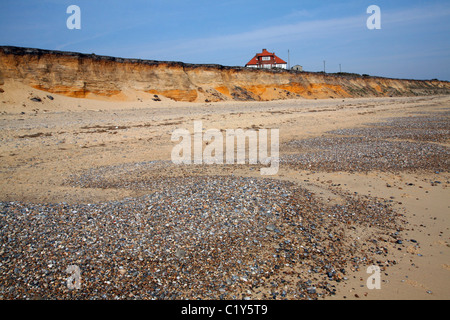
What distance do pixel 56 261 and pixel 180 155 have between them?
6.69m

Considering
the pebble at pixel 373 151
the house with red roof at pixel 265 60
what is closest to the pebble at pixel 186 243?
the pebble at pixel 373 151

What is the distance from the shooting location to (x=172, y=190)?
21.1ft

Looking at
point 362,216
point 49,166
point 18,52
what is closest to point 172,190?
point 362,216

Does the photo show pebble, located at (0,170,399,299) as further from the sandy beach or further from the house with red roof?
the house with red roof

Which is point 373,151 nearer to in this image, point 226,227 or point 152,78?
point 226,227

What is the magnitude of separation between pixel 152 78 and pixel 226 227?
103ft

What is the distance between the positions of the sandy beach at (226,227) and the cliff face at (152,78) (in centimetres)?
1972

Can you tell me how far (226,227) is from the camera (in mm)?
4875

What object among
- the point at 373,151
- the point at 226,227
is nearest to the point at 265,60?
the point at 373,151

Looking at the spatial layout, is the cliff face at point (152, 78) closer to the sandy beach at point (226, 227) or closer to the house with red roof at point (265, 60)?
the sandy beach at point (226, 227)

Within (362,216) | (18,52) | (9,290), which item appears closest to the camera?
(9,290)

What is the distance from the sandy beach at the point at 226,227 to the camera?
12.4ft

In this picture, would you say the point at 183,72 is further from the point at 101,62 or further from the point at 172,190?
the point at 172,190
